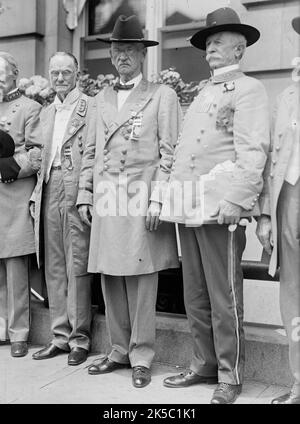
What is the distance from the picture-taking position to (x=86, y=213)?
4.00m

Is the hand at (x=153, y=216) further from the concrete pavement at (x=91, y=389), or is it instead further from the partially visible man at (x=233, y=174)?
the concrete pavement at (x=91, y=389)

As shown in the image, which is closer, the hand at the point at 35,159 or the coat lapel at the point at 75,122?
the coat lapel at the point at 75,122

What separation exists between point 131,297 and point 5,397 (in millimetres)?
964

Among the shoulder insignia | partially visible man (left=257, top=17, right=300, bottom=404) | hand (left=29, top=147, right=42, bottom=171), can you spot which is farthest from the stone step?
the shoulder insignia

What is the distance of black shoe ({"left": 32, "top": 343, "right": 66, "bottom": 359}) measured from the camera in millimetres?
4262

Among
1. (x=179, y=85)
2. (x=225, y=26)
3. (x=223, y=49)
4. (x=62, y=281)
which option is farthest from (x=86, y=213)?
(x=179, y=85)

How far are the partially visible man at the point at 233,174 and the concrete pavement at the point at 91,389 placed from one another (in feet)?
0.64

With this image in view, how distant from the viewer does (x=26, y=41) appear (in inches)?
252

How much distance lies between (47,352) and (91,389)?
28.4 inches

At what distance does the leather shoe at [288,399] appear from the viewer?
321 centimetres

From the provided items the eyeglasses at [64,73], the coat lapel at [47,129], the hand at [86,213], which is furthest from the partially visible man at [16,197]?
the hand at [86,213]

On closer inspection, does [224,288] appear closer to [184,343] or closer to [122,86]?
[184,343]
